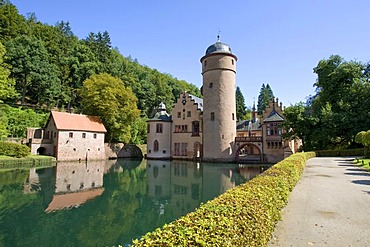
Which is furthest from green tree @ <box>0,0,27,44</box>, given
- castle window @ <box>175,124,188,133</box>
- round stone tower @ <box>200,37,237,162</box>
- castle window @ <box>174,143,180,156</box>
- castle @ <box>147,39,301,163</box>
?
round stone tower @ <box>200,37,237,162</box>

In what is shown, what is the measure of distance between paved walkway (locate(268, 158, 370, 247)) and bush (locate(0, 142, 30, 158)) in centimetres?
2581

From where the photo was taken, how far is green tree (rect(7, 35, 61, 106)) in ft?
128

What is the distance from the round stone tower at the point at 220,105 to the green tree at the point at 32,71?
27353mm

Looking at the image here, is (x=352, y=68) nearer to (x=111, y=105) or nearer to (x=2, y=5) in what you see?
(x=111, y=105)

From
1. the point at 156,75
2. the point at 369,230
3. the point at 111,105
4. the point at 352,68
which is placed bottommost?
the point at 369,230

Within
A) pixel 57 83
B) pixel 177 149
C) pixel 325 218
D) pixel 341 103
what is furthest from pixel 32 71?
pixel 325 218

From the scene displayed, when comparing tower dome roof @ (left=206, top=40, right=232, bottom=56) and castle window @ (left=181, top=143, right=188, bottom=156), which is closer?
tower dome roof @ (left=206, top=40, right=232, bottom=56)

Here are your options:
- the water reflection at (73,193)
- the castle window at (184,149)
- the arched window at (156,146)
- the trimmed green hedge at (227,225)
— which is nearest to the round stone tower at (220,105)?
the castle window at (184,149)

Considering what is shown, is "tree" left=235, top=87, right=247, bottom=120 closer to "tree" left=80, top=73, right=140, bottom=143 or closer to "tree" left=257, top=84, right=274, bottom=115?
"tree" left=257, top=84, right=274, bottom=115

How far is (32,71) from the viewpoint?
39.9m

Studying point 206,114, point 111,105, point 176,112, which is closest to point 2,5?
point 111,105

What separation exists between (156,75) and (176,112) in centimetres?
3772

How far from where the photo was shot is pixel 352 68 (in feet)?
101

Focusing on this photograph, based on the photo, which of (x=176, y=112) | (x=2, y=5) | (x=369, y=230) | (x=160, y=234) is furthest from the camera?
(x=2, y=5)
